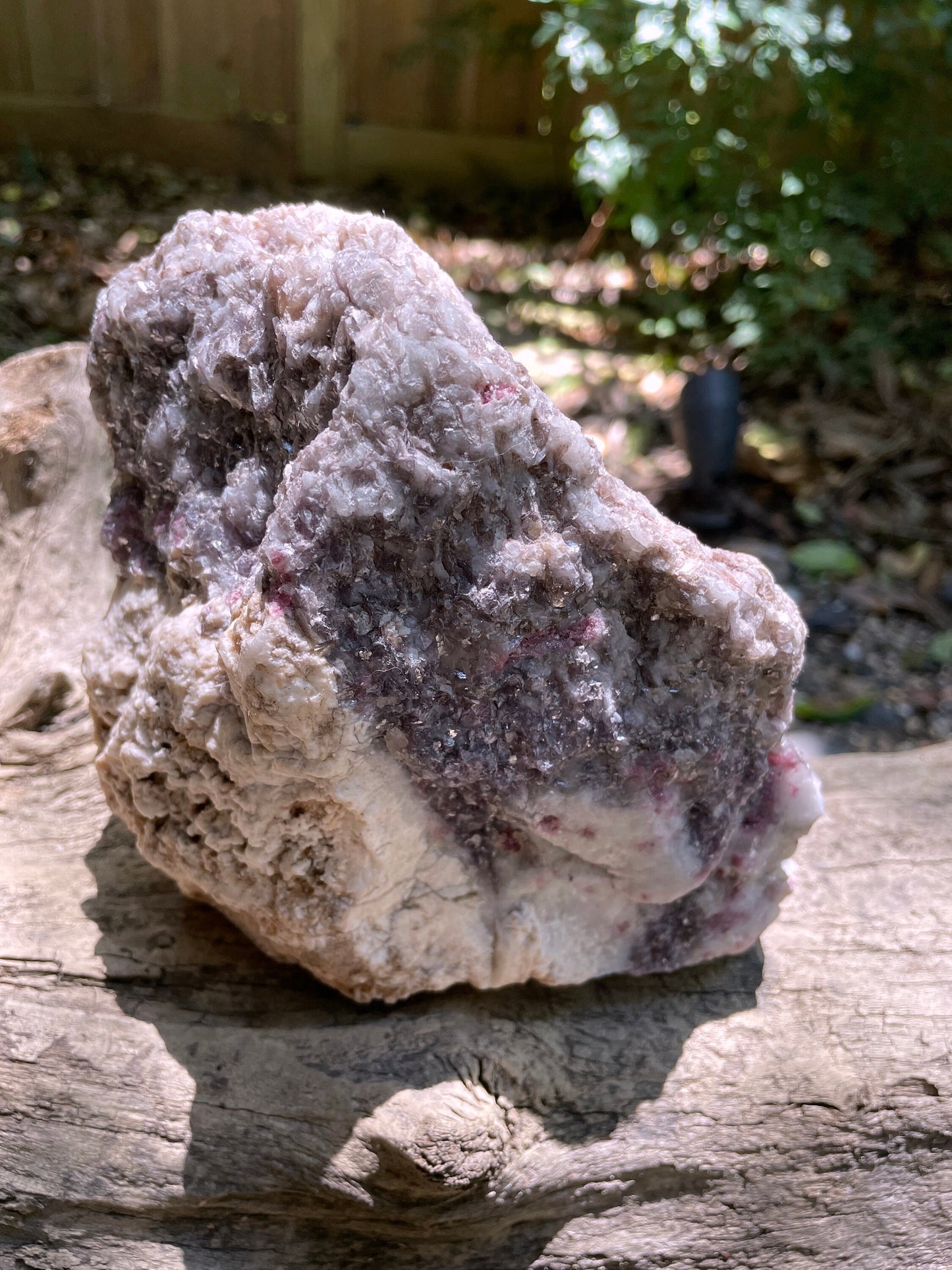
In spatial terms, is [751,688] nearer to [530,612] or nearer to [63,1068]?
[530,612]

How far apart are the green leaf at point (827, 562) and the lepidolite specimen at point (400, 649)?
2150 mm

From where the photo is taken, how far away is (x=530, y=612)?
3.70 ft

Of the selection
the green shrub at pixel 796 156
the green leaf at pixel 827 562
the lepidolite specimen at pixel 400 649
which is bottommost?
the green leaf at pixel 827 562

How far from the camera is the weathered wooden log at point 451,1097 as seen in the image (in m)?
1.29

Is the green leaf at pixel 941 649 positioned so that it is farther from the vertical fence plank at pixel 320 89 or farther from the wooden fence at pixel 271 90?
the vertical fence plank at pixel 320 89

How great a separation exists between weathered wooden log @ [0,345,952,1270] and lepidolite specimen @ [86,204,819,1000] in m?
0.10

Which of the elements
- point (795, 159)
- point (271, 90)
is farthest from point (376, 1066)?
point (271, 90)

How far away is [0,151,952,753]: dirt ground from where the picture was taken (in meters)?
3.20

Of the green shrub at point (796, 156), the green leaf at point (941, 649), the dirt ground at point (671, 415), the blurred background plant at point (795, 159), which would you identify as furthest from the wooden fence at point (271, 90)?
the green leaf at point (941, 649)

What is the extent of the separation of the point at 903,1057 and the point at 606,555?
0.88 m

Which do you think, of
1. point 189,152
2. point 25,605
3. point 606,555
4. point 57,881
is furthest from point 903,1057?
point 189,152

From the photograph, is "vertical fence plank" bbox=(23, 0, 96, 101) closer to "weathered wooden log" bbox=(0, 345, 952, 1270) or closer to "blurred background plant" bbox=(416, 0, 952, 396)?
"blurred background plant" bbox=(416, 0, 952, 396)

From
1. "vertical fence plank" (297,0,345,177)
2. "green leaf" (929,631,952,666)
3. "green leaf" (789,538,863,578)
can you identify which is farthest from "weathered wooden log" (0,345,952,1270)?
"vertical fence plank" (297,0,345,177)

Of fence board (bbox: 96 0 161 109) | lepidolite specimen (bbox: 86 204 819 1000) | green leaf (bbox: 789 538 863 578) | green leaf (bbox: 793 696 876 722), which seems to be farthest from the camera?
fence board (bbox: 96 0 161 109)
